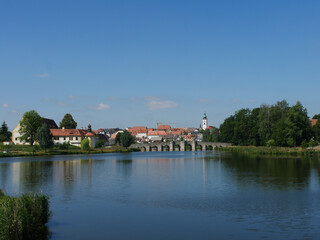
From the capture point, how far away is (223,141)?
5290 inches

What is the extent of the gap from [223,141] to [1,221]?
123 meters

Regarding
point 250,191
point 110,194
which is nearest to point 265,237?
point 250,191

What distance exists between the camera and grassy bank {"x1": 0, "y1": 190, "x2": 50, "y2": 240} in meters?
15.0

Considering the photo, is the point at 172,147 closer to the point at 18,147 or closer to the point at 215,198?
the point at 18,147

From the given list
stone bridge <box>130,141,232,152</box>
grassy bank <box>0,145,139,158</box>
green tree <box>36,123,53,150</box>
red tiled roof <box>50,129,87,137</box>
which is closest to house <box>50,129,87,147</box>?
red tiled roof <box>50,129,87,137</box>

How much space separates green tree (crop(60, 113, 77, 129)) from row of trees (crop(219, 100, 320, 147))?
52061 mm

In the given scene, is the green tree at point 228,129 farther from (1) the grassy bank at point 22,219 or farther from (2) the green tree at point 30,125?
(1) the grassy bank at point 22,219

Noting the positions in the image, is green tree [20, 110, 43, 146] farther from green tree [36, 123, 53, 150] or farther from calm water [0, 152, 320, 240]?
calm water [0, 152, 320, 240]

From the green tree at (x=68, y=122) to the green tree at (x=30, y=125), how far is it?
24.3 m

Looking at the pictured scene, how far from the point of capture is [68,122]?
126m

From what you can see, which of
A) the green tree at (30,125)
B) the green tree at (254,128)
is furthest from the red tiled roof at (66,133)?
the green tree at (254,128)

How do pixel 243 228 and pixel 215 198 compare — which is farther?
pixel 215 198

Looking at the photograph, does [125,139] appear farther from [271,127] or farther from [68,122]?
[271,127]

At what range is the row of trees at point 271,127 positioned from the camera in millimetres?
83875
